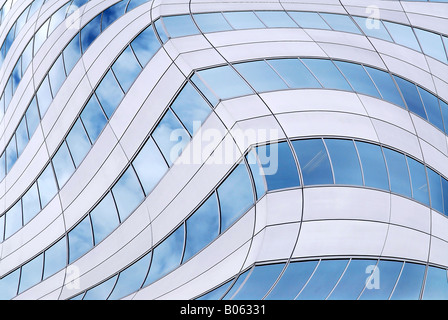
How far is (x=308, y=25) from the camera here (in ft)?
68.0

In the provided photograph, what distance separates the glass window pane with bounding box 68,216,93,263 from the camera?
69.7 ft

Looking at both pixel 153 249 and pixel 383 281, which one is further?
pixel 153 249

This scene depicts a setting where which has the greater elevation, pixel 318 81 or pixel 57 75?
pixel 57 75

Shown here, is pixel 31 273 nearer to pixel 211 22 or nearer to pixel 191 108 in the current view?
pixel 191 108

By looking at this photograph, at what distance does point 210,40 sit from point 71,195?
1001 cm

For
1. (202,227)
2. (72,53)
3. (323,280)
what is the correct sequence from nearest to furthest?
(323,280) < (202,227) < (72,53)

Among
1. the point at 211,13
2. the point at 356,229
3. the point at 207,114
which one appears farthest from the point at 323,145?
the point at 211,13

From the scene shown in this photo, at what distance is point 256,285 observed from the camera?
1505 centimetres

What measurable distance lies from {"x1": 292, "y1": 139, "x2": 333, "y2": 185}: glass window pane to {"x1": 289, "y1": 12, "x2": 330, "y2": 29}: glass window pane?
7147 mm

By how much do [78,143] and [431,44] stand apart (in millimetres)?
18904

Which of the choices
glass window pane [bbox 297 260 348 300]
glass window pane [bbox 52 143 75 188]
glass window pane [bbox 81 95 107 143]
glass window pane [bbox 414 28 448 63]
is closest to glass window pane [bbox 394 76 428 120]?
glass window pane [bbox 414 28 448 63]

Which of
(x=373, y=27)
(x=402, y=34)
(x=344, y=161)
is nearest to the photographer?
(x=344, y=161)

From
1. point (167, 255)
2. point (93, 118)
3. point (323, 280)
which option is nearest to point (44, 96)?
point (93, 118)

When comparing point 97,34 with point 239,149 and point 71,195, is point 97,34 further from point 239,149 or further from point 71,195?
point 239,149
